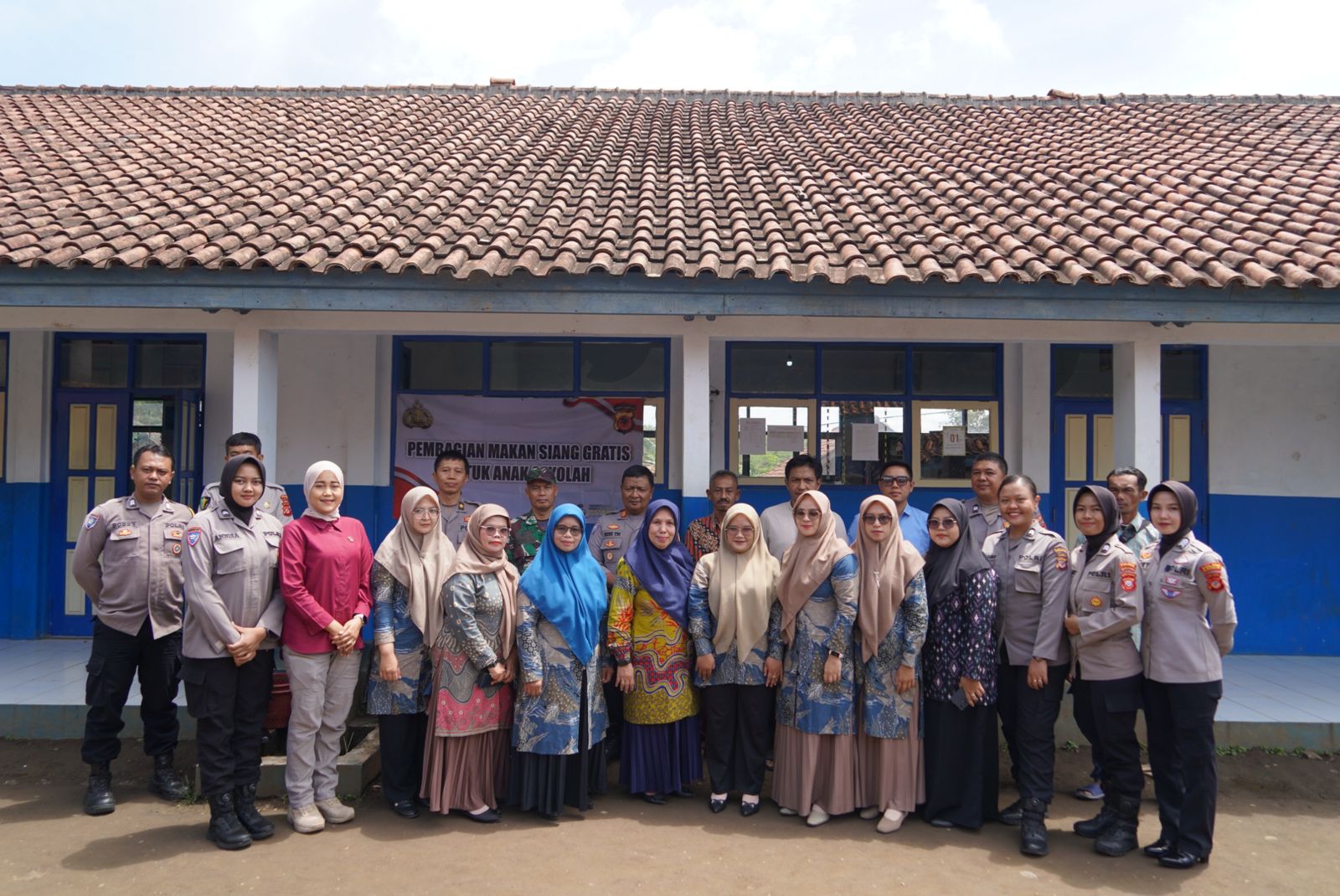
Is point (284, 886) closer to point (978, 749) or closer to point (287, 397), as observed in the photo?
point (978, 749)

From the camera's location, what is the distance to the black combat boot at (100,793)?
4.32m

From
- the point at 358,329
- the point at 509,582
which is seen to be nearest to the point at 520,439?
the point at 358,329

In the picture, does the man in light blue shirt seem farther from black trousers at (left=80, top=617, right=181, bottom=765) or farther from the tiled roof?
black trousers at (left=80, top=617, right=181, bottom=765)

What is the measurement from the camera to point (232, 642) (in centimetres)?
393

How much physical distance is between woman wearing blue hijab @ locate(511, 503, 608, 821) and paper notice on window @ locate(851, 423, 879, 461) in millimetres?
3534

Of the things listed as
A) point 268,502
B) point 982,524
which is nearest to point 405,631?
point 268,502

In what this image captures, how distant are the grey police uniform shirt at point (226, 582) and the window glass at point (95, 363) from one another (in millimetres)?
3979

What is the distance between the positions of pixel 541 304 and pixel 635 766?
2.68m

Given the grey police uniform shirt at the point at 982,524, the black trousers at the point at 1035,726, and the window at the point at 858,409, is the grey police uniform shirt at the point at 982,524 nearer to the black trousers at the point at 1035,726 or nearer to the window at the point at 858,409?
the black trousers at the point at 1035,726

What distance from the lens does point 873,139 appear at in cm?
893

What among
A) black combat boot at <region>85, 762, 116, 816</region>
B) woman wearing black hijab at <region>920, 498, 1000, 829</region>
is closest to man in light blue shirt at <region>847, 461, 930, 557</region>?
woman wearing black hijab at <region>920, 498, 1000, 829</region>

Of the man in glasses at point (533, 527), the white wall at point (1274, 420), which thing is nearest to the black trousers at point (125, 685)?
the man in glasses at point (533, 527)

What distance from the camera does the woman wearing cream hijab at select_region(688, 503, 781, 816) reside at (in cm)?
431

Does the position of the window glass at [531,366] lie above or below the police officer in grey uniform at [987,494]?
above
